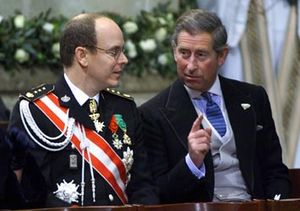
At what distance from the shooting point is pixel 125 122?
543 centimetres

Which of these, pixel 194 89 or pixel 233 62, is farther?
pixel 233 62

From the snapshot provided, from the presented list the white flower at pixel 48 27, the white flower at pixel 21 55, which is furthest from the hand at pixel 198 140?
the white flower at pixel 48 27

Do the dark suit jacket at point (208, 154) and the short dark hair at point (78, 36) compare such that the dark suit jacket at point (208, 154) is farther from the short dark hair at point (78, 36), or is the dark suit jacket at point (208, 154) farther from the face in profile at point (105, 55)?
the short dark hair at point (78, 36)

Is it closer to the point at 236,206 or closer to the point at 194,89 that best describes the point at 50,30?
the point at 194,89

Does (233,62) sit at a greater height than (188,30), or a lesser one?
lesser

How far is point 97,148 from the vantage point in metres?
5.25

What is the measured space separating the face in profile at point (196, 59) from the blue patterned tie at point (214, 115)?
0.25 feet

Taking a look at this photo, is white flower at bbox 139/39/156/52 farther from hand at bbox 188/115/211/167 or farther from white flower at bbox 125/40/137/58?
hand at bbox 188/115/211/167

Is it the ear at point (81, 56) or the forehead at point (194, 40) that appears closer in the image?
the ear at point (81, 56)

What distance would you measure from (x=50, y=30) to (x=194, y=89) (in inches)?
A: 78.6

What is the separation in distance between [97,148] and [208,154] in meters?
0.59

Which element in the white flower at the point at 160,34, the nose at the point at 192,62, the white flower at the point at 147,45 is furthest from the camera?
the white flower at the point at 160,34

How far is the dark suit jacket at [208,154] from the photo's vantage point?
5.51 meters

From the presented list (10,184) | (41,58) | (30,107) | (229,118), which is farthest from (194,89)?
(41,58)
